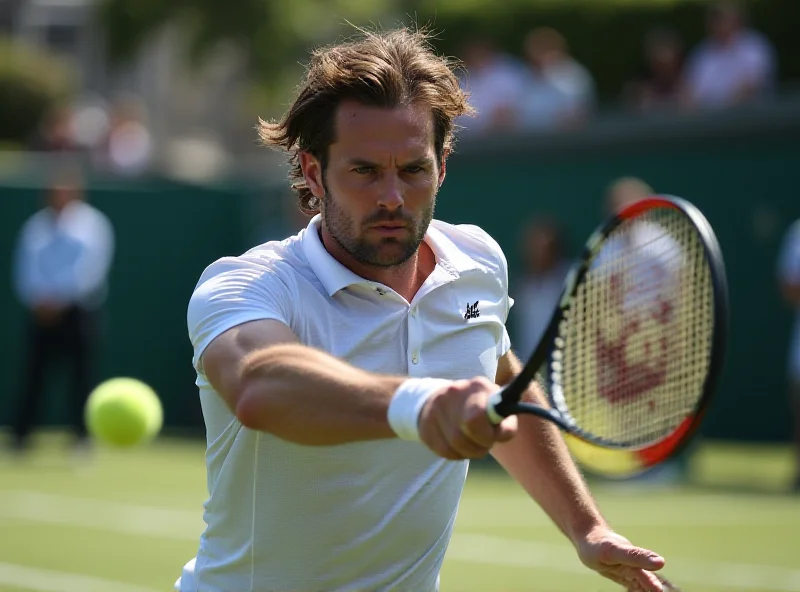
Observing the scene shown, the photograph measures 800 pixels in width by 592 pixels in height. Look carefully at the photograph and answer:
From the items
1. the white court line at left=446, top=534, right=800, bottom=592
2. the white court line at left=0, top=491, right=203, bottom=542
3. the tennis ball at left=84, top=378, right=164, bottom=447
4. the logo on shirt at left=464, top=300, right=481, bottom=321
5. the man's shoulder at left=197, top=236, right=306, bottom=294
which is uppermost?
the man's shoulder at left=197, top=236, right=306, bottom=294

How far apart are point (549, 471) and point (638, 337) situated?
0.62 metres

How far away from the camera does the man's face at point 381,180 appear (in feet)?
11.8

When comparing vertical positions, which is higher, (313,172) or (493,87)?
(493,87)

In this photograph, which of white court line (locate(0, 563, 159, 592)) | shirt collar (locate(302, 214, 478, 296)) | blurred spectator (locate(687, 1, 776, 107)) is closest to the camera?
shirt collar (locate(302, 214, 478, 296))

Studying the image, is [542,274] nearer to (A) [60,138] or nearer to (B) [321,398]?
(A) [60,138]

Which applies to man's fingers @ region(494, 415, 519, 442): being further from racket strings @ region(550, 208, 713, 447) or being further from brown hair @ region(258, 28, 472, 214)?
brown hair @ region(258, 28, 472, 214)

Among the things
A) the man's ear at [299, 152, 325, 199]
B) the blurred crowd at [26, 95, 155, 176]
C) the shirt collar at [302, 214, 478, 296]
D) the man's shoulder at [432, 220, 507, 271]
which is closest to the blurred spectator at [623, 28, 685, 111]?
the blurred crowd at [26, 95, 155, 176]

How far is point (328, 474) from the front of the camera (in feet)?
12.0

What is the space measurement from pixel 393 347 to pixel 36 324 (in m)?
10.6

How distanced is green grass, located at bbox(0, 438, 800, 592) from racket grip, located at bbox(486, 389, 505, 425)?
423cm

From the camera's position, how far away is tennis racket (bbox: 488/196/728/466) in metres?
3.49

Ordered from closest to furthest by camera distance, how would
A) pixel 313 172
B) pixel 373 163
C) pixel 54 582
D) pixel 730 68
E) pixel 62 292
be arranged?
pixel 373 163 < pixel 313 172 < pixel 54 582 < pixel 62 292 < pixel 730 68

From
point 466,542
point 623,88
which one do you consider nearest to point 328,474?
point 466,542

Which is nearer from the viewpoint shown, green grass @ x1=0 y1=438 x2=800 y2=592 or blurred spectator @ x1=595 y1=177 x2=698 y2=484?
blurred spectator @ x1=595 y1=177 x2=698 y2=484
